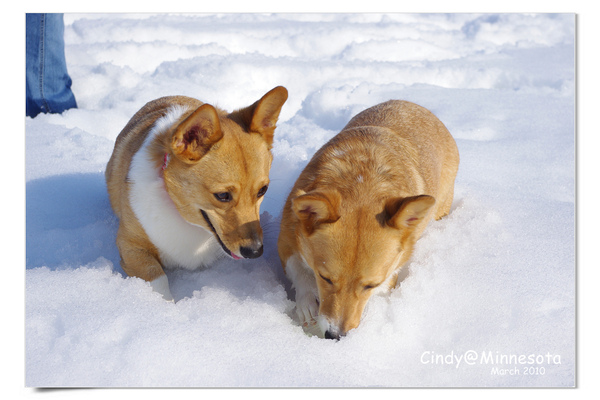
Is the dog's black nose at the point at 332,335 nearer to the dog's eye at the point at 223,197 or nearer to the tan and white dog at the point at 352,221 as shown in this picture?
the tan and white dog at the point at 352,221

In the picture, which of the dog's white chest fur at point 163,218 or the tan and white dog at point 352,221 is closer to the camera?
the tan and white dog at point 352,221

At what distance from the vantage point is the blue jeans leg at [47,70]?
480cm

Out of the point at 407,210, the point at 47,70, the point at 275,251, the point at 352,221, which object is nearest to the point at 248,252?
the point at 352,221

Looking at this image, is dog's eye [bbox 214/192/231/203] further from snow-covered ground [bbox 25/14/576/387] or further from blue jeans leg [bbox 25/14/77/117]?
blue jeans leg [bbox 25/14/77/117]

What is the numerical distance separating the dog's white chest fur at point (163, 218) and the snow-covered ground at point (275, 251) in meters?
0.15

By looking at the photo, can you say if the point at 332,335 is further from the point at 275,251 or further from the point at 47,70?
the point at 47,70

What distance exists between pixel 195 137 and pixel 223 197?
1.18 ft

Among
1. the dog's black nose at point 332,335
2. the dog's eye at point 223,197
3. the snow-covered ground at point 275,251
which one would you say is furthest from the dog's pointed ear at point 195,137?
the dog's black nose at point 332,335

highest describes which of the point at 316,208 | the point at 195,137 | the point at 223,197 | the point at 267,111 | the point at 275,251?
the point at 267,111

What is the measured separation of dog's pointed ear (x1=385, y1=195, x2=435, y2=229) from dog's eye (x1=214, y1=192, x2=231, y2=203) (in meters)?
0.87

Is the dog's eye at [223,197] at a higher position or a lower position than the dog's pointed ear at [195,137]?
lower

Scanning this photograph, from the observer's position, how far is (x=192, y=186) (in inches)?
111

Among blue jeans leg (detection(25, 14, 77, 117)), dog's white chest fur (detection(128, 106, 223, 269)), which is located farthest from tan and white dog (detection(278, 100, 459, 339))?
blue jeans leg (detection(25, 14, 77, 117))

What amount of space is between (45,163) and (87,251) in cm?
136
